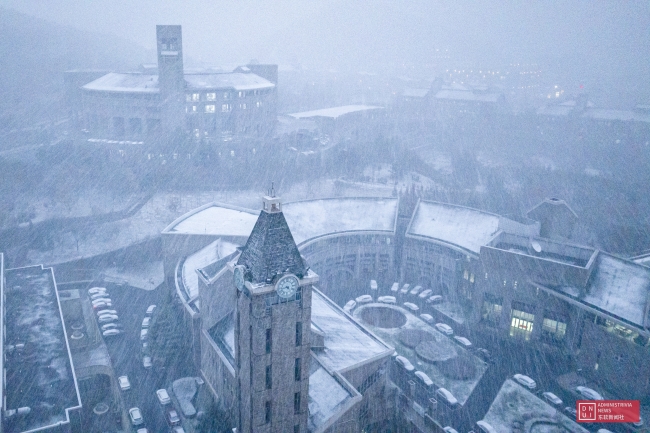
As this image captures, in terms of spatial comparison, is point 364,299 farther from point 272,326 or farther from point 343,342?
point 272,326

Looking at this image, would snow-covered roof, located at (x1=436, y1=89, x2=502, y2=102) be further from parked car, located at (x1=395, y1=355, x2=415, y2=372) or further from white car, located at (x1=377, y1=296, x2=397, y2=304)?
parked car, located at (x1=395, y1=355, x2=415, y2=372)

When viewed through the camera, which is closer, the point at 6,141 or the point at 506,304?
the point at 506,304

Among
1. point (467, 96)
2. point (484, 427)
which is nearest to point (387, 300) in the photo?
point (484, 427)

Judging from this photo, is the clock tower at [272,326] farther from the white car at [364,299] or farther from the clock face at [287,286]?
the white car at [364,299]

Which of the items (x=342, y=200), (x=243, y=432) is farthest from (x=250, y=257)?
(x=342, y=200)

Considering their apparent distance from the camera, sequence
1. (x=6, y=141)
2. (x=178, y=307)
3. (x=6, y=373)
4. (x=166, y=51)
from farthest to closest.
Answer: (x=6, y=141)
(x=166, y=51)
(x=178, y=307)
(x=6, y=373)

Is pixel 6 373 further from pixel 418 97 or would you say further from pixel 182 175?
pixel 418 97
